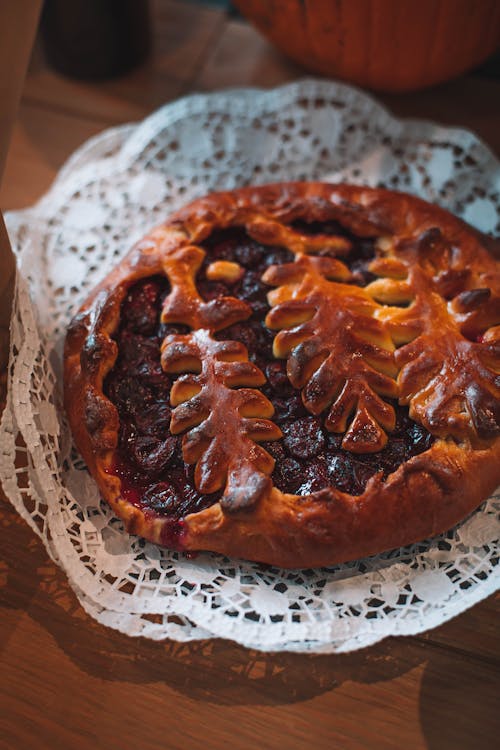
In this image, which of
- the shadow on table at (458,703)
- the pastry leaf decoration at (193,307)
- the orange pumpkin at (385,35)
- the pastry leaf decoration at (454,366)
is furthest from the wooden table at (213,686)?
the orange pumpkin at (385,35)

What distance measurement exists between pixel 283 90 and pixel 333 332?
0.83m

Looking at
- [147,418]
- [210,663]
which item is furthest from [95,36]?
[210,663]

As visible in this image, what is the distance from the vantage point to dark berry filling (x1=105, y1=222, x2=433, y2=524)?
4.21 feet

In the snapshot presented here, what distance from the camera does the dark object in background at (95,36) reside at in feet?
6.40

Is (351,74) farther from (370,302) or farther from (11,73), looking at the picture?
(11,73)

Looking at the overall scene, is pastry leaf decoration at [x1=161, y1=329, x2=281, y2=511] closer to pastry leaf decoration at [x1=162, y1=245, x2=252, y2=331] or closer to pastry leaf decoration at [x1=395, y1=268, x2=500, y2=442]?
pastry leaf decoration at [x1=162, y1=245, x2=252, y2=331]

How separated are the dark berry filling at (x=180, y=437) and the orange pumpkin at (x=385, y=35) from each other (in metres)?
0.62

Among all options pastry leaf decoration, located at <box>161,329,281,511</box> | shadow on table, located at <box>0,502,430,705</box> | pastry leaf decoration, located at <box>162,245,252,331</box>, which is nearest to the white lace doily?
shadow on table, located at <box>0,502,430,705</box>

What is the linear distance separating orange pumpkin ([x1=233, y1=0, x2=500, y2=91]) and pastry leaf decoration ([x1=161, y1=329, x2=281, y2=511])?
887 millimetres

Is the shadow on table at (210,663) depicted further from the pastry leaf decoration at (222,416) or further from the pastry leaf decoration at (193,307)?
the pastry leaf decoration at (193,307)

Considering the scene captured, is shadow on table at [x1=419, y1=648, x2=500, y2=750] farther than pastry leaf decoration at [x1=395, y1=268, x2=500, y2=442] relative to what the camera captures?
No

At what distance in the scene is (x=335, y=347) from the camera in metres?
1.39

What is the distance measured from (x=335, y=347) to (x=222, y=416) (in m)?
0.24

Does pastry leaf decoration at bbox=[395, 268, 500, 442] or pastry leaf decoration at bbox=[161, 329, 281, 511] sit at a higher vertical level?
pastry leaf decoration at bbox=[395, 268, 500, 442]
